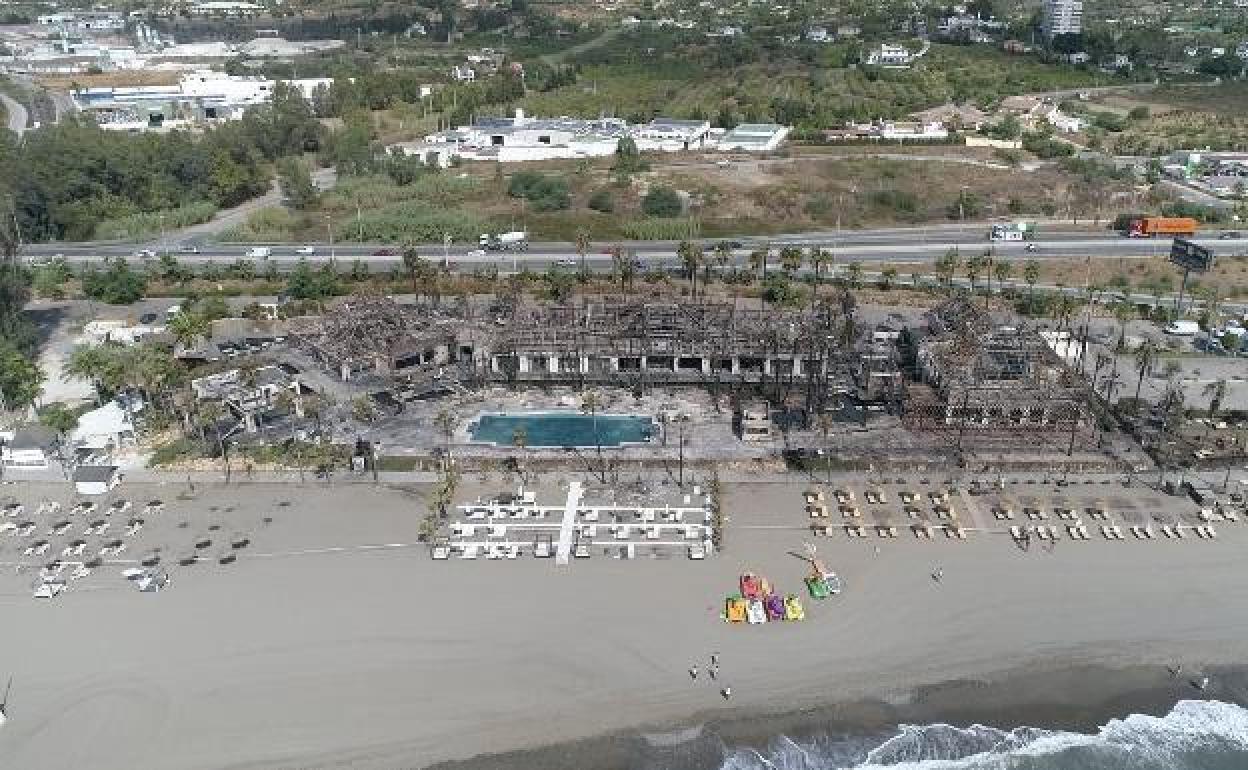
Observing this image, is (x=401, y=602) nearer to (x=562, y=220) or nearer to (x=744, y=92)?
(x=562, y=220)

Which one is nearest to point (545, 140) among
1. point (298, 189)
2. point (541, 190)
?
point (541, 190)

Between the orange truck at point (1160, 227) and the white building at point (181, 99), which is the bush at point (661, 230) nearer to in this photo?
the orange truck at point (1160, 227)

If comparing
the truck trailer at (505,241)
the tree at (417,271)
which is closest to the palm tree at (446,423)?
the tree at (417,271)

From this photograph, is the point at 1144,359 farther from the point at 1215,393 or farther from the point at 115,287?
the point at 115,287

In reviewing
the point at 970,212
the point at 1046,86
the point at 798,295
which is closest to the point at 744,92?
the point at 1046,86

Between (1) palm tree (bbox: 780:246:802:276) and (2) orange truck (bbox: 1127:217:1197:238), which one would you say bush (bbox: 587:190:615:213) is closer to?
(1) palm tree (bbox: 780:246:802:276)

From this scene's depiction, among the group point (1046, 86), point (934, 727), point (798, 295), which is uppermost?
point (1046, 86)
